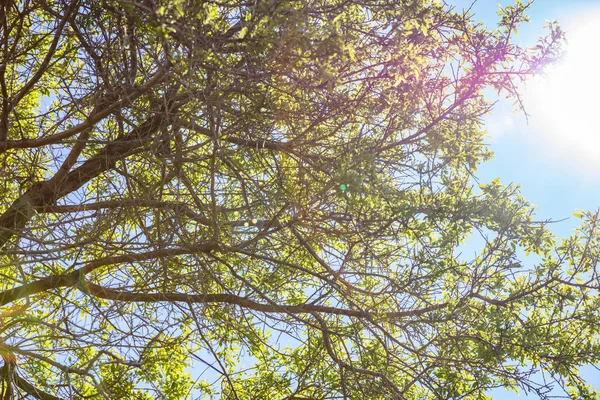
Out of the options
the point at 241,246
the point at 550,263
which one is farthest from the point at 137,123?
the point at 550,263

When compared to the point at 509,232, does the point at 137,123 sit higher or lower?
higher

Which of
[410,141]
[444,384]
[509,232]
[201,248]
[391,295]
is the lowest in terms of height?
[444,384]

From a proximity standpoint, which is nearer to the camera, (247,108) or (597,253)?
(247,108)

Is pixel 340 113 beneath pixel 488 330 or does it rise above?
above

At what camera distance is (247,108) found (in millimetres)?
5027

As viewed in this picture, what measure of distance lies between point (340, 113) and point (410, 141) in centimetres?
72

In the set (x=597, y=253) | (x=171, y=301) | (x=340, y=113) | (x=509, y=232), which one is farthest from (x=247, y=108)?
(x=597, y=253)

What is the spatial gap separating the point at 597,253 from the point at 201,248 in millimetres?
3996

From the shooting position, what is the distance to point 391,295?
210 inches

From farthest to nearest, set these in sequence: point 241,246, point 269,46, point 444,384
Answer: point 444,384 < point 241,246 < point 269,46

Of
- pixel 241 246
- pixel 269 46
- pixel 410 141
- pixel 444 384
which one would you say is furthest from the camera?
pixel 410 141

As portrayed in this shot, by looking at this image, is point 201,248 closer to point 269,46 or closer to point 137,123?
point 137,123

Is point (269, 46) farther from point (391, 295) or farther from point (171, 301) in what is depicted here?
point (171, 301)

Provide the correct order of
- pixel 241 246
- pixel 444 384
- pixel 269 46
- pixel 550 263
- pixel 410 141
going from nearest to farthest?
pixel 269 46, pixel 241 246, pixel 444 384, pixel 410 141, pixel 550 263
